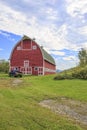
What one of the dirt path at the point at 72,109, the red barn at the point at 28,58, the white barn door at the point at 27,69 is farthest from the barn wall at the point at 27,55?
the dirt path at the point at 72,109

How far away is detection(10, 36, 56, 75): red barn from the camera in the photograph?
5559cm

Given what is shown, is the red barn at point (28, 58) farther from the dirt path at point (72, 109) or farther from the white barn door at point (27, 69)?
the dirt path at point (72, 109)

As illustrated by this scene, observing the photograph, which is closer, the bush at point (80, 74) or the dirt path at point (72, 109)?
the dirt path at point (72, 109)

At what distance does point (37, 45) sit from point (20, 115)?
4476cm

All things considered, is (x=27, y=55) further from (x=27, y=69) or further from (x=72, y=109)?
(x=72, y=109)

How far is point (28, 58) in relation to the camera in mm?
56219

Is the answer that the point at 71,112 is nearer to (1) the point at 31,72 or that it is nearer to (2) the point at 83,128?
(2) the point at 83,128

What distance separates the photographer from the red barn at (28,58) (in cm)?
5559

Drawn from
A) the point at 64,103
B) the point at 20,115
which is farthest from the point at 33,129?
the point at 64,103

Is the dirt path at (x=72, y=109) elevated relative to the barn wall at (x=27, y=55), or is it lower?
lower

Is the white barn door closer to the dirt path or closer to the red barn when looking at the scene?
the red barn

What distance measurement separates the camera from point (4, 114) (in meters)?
11.4

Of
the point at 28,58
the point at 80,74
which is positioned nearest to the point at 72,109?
the point at 80,74

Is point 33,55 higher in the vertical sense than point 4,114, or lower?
higher
